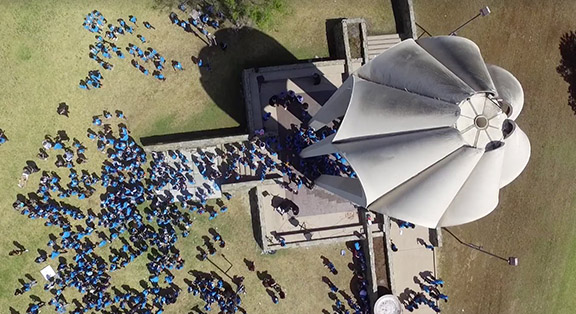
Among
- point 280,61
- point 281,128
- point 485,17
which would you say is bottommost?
point 281,128

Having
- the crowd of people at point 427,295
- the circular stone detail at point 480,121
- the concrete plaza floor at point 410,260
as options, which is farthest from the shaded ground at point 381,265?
the circular stone detail at point 480,121

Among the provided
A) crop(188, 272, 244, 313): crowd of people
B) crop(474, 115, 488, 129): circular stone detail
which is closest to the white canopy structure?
crop(474, 115, 488, 129): circular stone detail

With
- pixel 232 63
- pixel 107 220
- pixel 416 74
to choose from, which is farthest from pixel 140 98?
pixel 416 74

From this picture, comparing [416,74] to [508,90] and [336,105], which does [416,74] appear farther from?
[336,105]

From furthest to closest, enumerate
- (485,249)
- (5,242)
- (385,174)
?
(485,249)
(5,242)
(385,174)

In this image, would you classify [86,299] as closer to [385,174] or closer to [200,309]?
[200,309]

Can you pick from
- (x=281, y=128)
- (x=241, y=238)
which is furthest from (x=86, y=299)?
(x=281, y=128)

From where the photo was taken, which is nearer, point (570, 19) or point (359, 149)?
point (359, 149)
